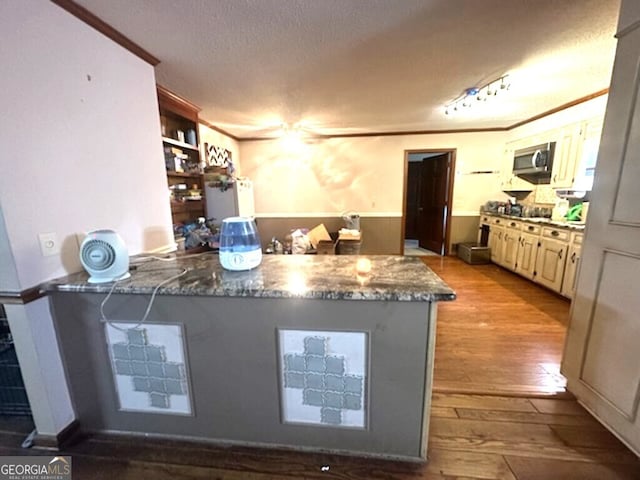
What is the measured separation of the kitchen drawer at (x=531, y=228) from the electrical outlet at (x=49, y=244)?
4.62 metres

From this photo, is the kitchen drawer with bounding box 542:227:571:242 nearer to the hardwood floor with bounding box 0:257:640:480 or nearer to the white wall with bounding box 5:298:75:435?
the hardwood floor with bounding box 0:257:640:480

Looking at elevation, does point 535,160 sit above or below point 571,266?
above

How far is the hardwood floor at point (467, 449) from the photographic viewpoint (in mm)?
1229

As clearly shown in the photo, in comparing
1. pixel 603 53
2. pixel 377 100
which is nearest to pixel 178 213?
pixel 377 100

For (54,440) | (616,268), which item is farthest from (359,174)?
(54,440)

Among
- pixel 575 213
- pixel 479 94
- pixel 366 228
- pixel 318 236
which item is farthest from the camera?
pixel 366 228

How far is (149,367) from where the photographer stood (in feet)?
4.41

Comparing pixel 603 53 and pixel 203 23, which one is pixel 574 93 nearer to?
pixel 603 53

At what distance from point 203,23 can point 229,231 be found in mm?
1360

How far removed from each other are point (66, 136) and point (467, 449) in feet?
8.82

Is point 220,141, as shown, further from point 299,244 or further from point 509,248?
point 509,248

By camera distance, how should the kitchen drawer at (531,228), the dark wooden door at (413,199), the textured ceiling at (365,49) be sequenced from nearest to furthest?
the textured ceiling at (365,49) < the kitchen drawer at (531,228) < the dark wooden door at (413,199)

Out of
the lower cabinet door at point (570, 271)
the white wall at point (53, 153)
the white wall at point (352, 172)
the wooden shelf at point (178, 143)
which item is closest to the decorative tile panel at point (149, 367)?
the white wall at point (53, 153)

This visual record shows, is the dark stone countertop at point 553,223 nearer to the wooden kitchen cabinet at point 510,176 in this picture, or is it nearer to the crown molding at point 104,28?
the wooden kitchen cabinet at point 510,176
